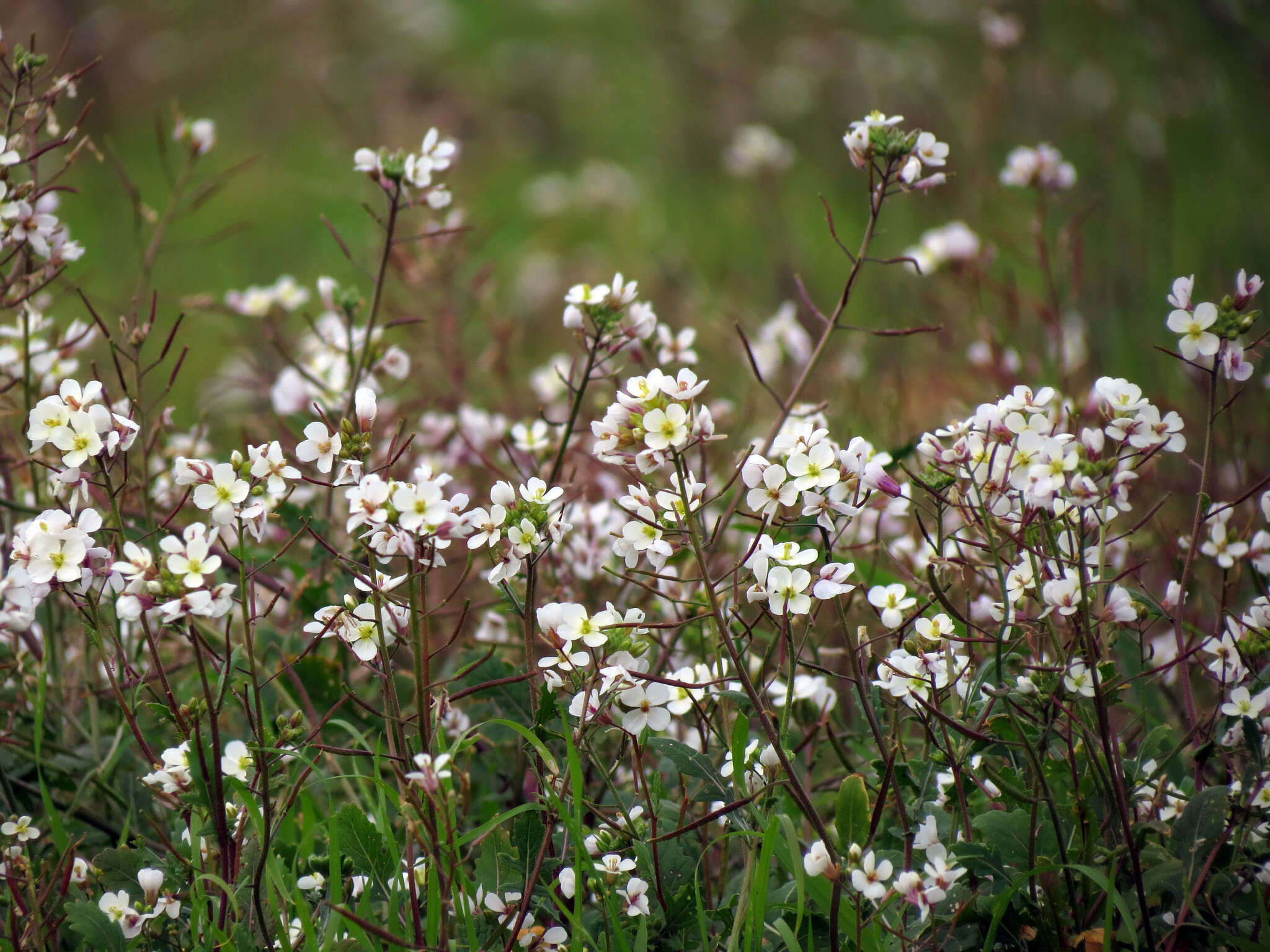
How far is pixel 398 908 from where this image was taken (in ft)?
4.22

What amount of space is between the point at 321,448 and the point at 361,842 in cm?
51

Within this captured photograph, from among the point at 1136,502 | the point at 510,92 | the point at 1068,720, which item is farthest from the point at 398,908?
the point at 510,92

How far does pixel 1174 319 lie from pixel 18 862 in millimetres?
1645

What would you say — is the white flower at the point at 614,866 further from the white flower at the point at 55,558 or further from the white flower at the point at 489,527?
the white flower at the point at 55,558

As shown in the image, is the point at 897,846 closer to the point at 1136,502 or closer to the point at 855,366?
the point at 1136,502

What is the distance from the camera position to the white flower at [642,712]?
1.28 m

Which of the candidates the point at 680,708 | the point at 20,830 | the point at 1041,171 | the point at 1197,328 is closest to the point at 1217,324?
the point at 1197,328

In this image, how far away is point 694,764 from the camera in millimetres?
1310

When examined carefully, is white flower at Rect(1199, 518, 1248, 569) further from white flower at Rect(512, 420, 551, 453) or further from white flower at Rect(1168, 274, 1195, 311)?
white flower at Rect(512, 420, 551, 453)

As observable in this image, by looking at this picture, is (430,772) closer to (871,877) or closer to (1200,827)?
(871,877)

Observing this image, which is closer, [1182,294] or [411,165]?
[1182,294]

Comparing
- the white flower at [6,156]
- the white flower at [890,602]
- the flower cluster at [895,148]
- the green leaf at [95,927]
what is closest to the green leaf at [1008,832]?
the white flower at [890,602]

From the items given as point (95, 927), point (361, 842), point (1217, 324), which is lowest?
point (95, 927)

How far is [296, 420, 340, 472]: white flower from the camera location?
1.28m
